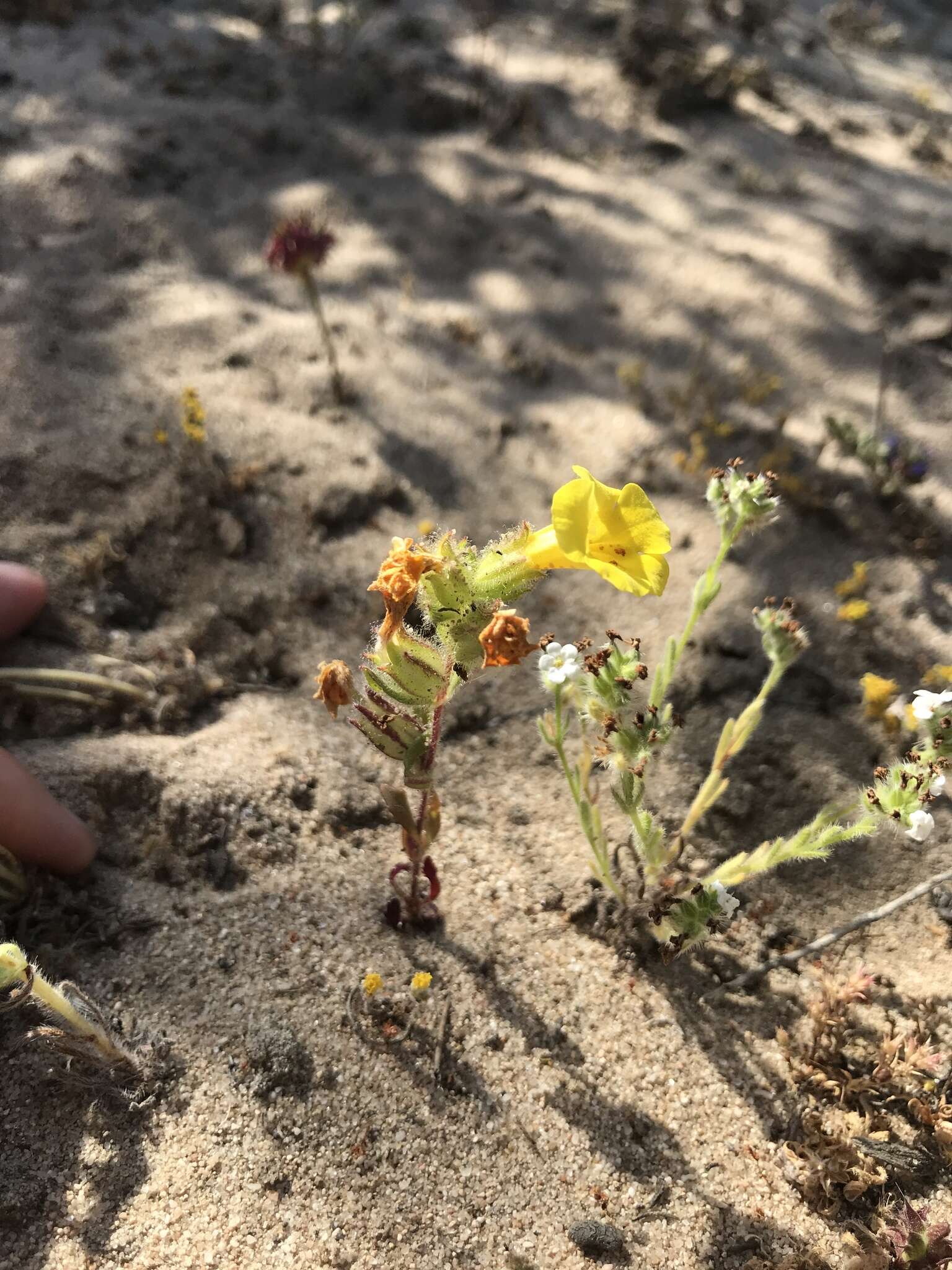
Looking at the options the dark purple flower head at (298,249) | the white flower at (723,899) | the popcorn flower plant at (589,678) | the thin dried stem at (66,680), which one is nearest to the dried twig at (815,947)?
the popcorn flower plant at (589,678)

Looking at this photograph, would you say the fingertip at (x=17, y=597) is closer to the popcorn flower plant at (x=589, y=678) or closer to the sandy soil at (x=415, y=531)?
the sandy soil at (x=415, y=531)

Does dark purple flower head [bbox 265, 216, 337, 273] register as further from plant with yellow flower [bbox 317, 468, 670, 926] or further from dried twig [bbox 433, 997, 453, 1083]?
dried twig [bbox 433, 997, 453, 1083]

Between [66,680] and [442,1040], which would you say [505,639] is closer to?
[442,1040]

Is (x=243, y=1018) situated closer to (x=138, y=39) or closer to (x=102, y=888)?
(x=102, y=888)

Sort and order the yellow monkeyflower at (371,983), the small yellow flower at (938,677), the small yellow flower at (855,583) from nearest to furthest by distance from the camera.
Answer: the yellow monkeyflower at (371,983) → the small yellow flower at (938,677) → the small yellow flower at (855,583)

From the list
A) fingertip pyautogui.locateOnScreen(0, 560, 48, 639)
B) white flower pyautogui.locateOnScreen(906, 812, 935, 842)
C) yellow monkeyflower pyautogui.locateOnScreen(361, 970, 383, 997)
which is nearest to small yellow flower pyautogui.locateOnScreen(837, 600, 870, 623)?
white flower pyautogui.locateOnScreen(906, 812, 935, 842)

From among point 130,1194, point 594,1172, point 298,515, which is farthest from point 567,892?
point 298,515
